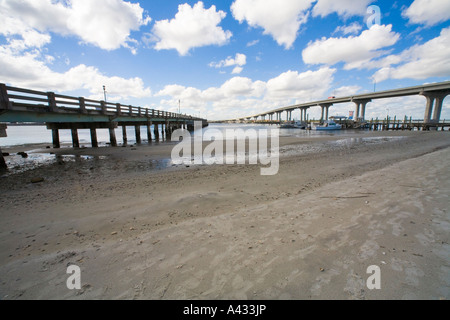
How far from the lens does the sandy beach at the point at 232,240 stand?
252 centimetres

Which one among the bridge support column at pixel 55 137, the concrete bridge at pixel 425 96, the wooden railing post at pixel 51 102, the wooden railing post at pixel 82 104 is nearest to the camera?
the wooden railing post at pixel 51 102

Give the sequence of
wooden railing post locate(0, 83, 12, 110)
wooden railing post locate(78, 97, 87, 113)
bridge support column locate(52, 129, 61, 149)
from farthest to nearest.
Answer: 1. bridge support column locate(52, 129, 61, 149)
2. wooden railing post locate(78, 97, 87, 113)
3. wooden railing post locate(0, 83, 12, 110)

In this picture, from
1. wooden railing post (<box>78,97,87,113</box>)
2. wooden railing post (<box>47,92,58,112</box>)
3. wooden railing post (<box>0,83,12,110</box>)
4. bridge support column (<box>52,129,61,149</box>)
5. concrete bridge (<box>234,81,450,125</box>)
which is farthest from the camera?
concrete bridge (<box>234,81,450,125</box>)

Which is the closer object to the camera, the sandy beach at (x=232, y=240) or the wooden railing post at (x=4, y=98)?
the sandy beach at (x=232, y=240)

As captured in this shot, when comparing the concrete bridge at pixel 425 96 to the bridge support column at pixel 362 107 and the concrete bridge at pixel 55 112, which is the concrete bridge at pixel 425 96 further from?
the concrete bridge at pixel 55 112

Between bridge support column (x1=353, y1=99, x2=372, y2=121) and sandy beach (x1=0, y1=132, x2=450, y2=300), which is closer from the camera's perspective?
sandy beach (x1=0, y1=132, x2=450, y2=300)

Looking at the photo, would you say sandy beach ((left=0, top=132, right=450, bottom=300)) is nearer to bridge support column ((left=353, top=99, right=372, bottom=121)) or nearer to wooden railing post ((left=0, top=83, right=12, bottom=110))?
wooden railing post ((left=0, top=83, right=12, bottom=110))

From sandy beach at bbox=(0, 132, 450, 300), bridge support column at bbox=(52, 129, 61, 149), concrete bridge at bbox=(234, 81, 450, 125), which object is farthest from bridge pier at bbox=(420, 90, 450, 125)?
bridge support column at bbox=(52, 129, 61, 149)

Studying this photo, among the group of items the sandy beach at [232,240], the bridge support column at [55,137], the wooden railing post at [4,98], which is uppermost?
the wooden railing post at [4,98]

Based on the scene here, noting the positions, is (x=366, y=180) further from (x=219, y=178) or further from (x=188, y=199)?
(x=188, y=199)

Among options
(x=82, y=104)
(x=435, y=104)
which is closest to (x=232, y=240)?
(x=82, y=104)

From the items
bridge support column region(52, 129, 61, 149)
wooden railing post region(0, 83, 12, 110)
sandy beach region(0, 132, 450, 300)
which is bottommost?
sandy beach region(0, 132, 450, 300)

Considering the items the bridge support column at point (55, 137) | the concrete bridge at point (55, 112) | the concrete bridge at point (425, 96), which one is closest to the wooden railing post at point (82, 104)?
the concrete bridge at point (55, 112)

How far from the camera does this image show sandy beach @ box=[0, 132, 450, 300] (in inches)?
99.1
